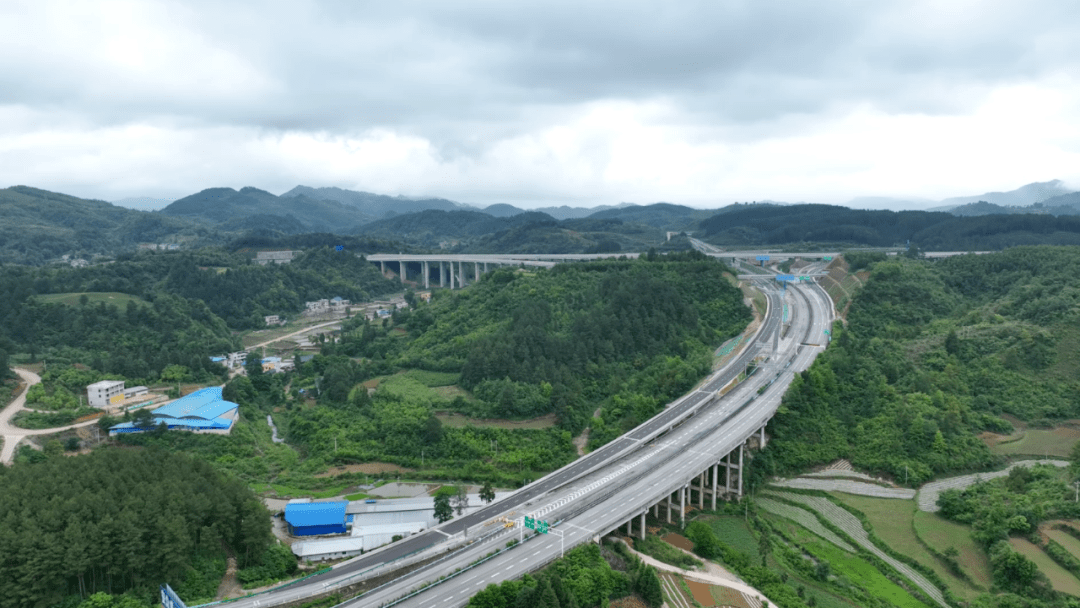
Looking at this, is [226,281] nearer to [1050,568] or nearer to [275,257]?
[275,257]

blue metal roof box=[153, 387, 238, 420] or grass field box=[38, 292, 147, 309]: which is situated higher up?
grass field box=[38, 292, 147, 309]

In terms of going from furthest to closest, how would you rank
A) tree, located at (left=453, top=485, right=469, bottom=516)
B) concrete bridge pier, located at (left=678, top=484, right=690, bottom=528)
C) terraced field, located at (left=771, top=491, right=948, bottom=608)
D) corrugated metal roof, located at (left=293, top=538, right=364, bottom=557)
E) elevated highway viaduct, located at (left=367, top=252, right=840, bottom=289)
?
elevated highway viaduct, located at (left=367, top=252, right=840, bottom=289) < concrete bridge pier, located at (left=678, top=484, right=690, bottom=528) < tree, located at (left=453, top=485, right=469, bottom=516) < terraced field, located at (left=771, top=491, right=948, bottom=608) < corrugated metal roof, located at (left=293, top=538, right=364, bottom=557)

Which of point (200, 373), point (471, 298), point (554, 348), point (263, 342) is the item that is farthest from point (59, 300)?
point (554, 348)

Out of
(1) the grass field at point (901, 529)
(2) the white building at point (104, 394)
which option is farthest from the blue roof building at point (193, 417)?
(1) the grass field at point (901, 529)

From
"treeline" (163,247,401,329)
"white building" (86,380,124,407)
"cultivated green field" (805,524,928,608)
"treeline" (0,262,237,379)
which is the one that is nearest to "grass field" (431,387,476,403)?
"treeline" (0,262,237,379)

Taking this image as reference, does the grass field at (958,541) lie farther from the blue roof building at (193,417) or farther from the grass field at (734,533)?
the blue roof building at (193,417)

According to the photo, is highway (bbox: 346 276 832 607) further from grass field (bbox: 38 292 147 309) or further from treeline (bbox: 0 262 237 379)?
grass field (bbox: 38 292 147 309)
